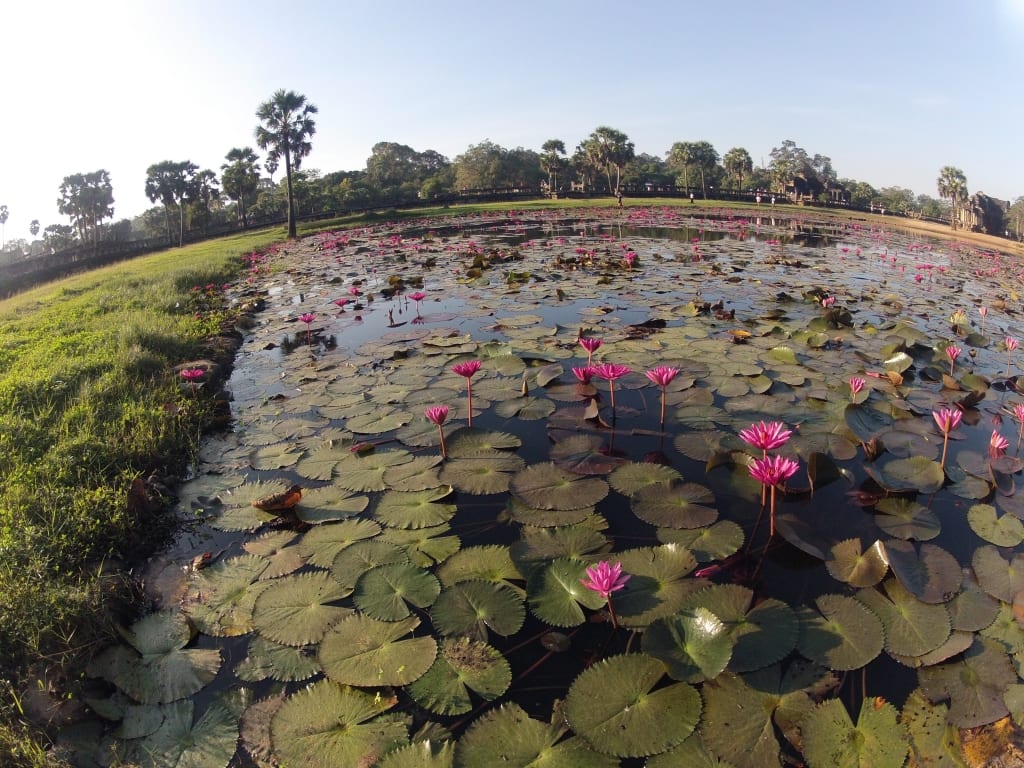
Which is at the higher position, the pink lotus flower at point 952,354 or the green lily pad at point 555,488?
the pink lotus flower at point 952,354

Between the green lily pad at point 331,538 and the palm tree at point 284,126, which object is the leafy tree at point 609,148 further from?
the green lily pad at point 331,538

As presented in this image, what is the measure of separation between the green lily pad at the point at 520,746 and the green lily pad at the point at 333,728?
0.26 metres

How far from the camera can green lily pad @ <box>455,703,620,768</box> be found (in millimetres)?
1691

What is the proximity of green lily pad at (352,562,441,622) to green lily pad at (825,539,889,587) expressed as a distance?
6.56 feet

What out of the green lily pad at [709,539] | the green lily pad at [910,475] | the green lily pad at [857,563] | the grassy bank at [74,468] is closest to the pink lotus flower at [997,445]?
the green lily pad at [910,475]

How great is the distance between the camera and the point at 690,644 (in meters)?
2.03

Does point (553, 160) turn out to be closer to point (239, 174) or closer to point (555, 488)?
point (239, 174)

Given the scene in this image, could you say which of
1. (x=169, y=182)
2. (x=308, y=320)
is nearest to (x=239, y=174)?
(x=169, y=182)

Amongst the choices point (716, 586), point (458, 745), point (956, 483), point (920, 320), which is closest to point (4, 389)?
point (458, 745)

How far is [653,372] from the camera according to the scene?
357 centimetres

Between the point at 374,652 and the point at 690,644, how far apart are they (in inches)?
52.0

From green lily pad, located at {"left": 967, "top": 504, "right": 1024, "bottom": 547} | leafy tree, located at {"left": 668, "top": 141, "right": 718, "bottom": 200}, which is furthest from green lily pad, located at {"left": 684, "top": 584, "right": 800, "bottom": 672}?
leafy tree, located at {"left": 668, "top": 141, "right": 718, "bottom": 200}

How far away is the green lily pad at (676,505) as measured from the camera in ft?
9.35

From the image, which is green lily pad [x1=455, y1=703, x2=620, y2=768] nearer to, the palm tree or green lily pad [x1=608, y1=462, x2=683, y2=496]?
green lily pad [x1=608, y1=462, x2=683, y2=496]
